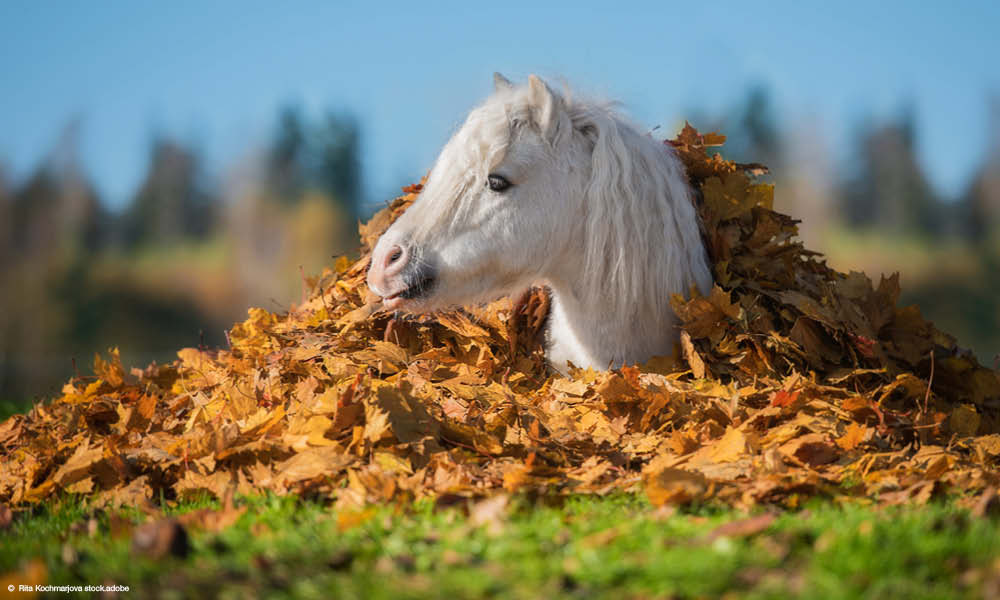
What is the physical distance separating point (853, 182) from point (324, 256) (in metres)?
21.5

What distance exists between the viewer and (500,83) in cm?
375

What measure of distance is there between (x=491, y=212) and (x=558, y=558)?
1.90m

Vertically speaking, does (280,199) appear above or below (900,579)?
above

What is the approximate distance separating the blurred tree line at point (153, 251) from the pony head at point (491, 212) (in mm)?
19482

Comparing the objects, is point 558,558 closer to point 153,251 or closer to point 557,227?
point 557,227

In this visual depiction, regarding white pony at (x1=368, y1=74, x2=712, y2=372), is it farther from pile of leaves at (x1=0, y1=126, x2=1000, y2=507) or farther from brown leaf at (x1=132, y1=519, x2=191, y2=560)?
brown leaf at (x1=132, y1=519, x2=191, y2=560)

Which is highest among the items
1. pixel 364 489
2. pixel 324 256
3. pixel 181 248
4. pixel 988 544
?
pixel 181 248

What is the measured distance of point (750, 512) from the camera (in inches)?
86.2

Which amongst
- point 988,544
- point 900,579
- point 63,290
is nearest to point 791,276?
point 988,544

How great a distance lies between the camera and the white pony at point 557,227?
3.31 metres

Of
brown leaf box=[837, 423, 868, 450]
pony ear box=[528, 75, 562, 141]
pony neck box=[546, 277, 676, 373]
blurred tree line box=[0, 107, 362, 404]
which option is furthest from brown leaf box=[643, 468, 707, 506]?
blurred tree line box=[0, 107, 362, 404]

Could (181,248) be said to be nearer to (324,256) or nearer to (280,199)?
(280,199)

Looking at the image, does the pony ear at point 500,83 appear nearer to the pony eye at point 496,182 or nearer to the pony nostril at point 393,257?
the pony eye at point 496,182

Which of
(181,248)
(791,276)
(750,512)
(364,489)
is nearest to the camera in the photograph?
(750,512)
